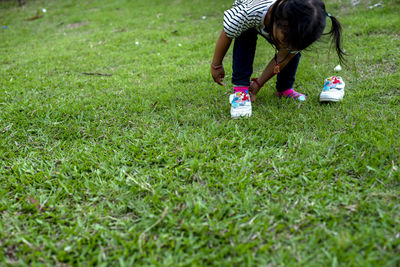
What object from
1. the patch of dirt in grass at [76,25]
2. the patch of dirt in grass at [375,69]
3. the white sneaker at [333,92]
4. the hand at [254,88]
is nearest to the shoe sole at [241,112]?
the hand at [254,88]

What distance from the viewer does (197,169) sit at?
148cm

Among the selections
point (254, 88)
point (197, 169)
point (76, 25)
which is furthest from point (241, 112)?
point (76, 25)

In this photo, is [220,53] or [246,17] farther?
[220,53]

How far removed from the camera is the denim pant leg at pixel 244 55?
1.90m

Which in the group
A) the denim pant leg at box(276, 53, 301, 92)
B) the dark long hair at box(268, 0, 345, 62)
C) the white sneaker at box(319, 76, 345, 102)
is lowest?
the white sneaker at box(319, 76, 345, 102)

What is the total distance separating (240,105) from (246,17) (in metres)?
0.55

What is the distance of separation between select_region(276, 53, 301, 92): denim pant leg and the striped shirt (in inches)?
15.7

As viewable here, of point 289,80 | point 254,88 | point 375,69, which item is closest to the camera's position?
point 254,88

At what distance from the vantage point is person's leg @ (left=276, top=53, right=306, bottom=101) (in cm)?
208

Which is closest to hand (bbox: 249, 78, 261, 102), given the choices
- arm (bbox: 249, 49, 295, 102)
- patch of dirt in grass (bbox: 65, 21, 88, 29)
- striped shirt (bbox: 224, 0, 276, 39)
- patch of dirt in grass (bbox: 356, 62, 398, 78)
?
arm (bbox: 249, 49, 295, 102)

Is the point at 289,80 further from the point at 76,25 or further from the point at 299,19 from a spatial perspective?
the point at 76,25

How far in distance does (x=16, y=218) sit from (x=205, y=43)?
3035 millimetres

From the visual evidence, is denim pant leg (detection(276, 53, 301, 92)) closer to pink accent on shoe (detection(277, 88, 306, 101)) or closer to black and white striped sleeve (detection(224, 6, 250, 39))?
pink accent on shoe (detection(277, 88, 306, 101))

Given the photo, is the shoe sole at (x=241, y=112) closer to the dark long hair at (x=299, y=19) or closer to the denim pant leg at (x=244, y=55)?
the denim pant leg at (x=244, y=55)
